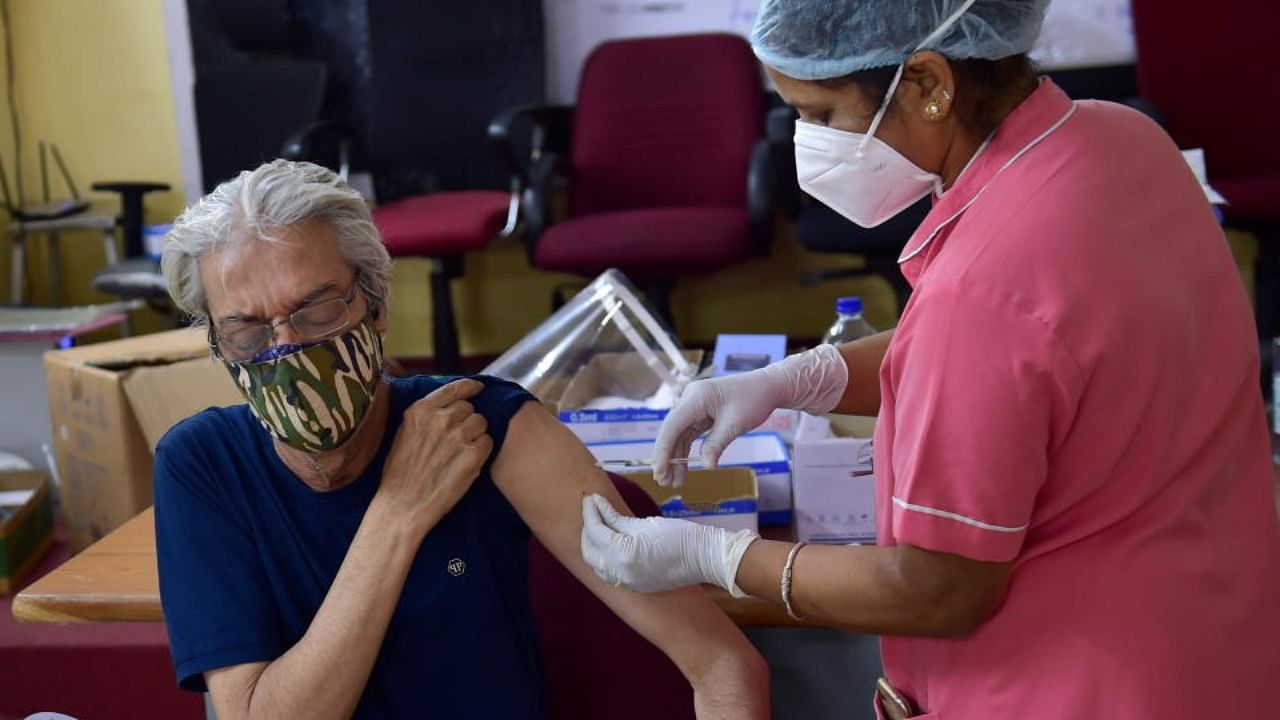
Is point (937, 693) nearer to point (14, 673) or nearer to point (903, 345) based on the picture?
point (903, 345)

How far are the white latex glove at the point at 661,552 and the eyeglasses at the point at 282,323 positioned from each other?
34cm

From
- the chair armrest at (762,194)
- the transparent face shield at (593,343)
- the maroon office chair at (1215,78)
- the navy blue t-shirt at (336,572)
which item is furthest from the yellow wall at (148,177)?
the navy blue t-shirt at (336,572)

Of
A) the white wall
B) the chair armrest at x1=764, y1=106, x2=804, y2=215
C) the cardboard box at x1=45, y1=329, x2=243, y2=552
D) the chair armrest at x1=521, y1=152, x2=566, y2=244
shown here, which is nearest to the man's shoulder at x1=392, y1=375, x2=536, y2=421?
the cardboard box at x1=45, y1=329, x2=243, y2=552

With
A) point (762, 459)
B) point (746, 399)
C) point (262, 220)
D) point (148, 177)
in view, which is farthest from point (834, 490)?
point (148, 177)

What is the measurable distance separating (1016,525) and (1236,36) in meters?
3.51

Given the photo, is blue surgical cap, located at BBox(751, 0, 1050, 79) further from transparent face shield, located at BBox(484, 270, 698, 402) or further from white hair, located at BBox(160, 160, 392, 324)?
transparent face shield, located at BBox(484, 270, 698, 402)

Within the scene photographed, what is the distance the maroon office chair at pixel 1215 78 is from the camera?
3.95 metres

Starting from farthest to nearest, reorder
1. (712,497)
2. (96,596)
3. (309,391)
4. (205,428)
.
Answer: (712,497) → (96,596) → (205,428) → (309,391)

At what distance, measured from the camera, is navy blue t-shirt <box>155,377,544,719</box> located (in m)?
1.34

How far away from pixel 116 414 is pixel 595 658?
1318 millimetres

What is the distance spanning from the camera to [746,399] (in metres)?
1.52

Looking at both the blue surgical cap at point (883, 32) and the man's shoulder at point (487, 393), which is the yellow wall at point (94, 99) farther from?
the blue surgical cap at point (883, 32)

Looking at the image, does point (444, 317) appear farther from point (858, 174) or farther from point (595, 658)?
point (858, 174)

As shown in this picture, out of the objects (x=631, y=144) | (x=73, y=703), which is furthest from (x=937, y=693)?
(x=631, y=144)
